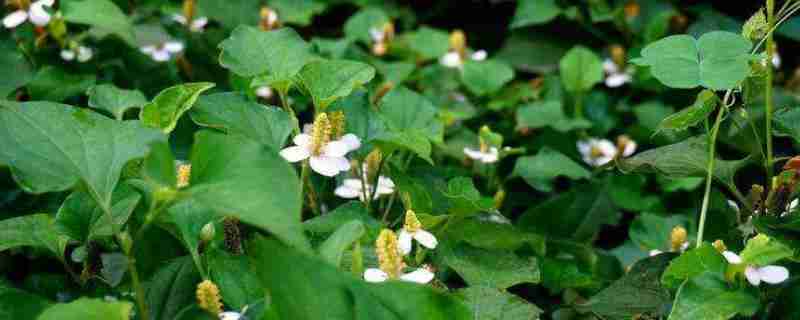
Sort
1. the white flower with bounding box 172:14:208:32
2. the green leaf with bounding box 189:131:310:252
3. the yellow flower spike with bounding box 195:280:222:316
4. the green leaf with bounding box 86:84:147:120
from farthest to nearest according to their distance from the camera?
1. the white flower with bounding box 172:14:208:32
2. the green leaf with bounding box 86:84:147:120
3. the yellow flower spike with bounding box 195:280:222:316
4. the green leaf with bounding box 189:131:310:252

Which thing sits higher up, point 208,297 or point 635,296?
point 208,297

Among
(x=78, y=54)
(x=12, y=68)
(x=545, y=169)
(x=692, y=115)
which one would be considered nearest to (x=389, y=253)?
(x=692, y=115)

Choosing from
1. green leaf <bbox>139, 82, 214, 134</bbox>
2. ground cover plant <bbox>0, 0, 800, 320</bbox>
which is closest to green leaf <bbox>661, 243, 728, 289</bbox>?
ground cover plant <bbox>0, 0, 800, 320</bbox>

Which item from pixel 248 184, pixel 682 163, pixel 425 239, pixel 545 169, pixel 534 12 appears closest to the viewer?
pixel 248 184

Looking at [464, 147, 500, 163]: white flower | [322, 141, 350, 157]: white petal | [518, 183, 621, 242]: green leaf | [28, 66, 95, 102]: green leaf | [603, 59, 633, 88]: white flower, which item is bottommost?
[603, 59, 633, 88]: white flower

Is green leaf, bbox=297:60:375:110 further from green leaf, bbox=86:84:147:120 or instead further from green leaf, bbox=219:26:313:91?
green leaf, bbox=86:84:147:120

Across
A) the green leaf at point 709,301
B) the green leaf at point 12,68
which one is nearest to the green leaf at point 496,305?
the green leaf at point 709,301

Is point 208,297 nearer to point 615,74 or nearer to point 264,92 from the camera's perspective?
point 264,92
